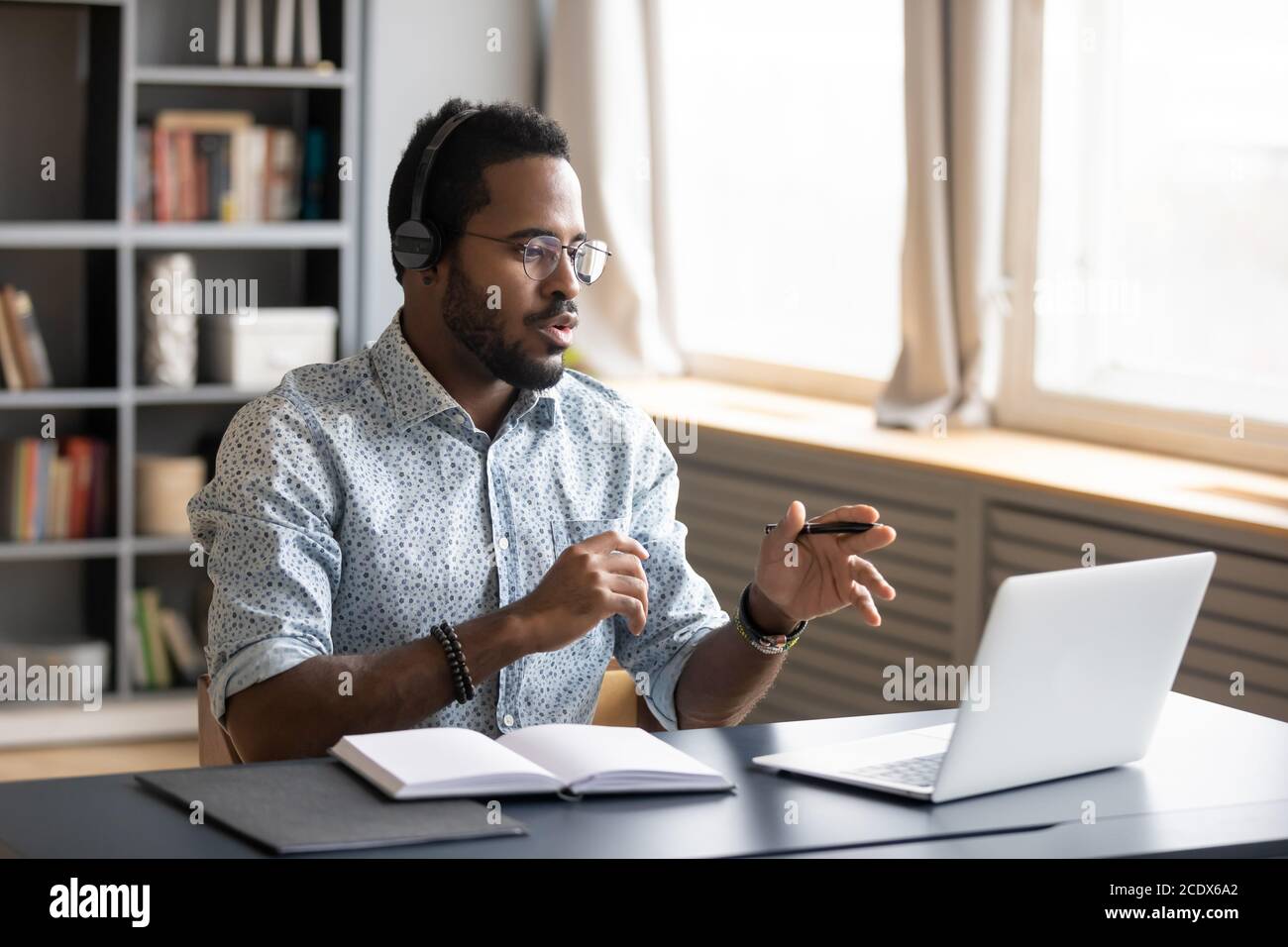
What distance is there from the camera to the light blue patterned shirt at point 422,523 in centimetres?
190

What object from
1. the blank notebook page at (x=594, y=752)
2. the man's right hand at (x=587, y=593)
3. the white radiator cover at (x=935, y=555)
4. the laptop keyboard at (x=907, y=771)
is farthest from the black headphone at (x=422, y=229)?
the white radiator cover at (x=935, y=555)

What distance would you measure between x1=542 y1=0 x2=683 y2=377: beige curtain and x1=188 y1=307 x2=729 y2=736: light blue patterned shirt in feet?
7.25

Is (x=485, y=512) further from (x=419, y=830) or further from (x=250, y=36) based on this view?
(x=250, y=36)

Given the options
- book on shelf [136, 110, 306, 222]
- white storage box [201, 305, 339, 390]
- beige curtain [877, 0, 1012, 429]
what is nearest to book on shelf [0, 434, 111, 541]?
white storage box [201, 305, 339, 390]

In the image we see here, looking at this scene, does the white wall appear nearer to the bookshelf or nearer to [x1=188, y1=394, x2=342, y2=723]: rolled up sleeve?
the bookshelf

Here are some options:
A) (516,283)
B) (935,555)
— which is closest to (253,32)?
(935,555)

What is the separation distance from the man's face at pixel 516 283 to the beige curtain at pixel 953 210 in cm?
161

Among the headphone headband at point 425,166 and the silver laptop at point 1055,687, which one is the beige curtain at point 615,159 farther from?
the silver laptop at point 1055,687

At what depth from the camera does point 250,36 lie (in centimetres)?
410

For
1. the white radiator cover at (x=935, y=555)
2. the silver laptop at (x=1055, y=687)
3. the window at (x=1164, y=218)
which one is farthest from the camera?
the window at (x=1164, y=218)

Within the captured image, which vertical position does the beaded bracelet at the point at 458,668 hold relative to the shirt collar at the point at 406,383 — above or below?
below

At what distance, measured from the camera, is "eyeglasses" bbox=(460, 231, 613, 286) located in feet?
6.89
